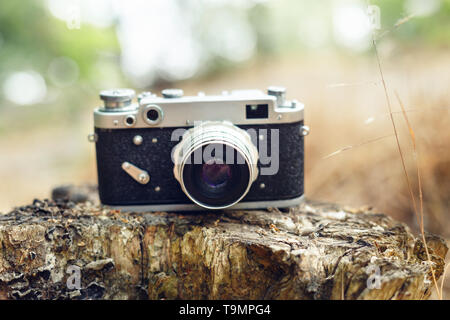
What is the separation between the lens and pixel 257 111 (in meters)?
1.32

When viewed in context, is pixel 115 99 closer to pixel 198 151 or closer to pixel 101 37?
pixel 198 151

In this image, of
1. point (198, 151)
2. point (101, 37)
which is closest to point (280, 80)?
point (101, 37)

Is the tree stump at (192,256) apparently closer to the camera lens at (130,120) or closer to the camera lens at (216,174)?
the camera lens at (216,174)

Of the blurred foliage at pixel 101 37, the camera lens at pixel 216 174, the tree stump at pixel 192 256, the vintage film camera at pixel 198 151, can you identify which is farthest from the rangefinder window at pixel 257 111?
the blurred foliage at pixel 101 37

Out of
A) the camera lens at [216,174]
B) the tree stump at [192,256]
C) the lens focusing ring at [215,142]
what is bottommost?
the tree stump at [192,256]

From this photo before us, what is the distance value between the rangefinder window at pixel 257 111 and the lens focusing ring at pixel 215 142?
2.4 inches

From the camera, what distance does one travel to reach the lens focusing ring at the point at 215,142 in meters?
1.20

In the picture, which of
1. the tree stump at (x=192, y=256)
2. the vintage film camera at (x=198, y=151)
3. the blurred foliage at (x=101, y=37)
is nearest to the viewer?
the tree stump at (x=192, y=256)

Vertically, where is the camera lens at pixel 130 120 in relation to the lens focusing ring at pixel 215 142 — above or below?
above

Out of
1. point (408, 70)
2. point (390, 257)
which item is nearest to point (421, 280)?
point (390, 257)

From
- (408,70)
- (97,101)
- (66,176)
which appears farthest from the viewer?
(97,101)
